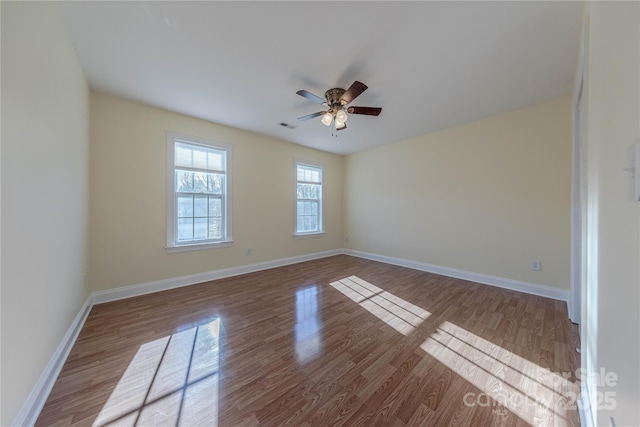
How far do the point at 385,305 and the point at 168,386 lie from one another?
86.9 inches

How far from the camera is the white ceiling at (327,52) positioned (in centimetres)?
166

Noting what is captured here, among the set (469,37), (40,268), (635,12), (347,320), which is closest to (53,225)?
(40,268)

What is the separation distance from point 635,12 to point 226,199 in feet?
13.5

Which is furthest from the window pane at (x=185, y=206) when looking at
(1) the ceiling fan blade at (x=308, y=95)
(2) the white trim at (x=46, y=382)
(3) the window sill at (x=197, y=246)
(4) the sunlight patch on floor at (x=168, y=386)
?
(1) the ceiling fan blade at (x=308, y=95)

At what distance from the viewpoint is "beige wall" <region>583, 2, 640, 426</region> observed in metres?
0.68

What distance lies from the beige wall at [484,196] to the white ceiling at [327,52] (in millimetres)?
475

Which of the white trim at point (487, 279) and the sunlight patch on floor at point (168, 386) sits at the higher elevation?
the white trim at point (487, 279)

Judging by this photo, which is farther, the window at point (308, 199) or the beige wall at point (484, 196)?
the window at point (308, 199)

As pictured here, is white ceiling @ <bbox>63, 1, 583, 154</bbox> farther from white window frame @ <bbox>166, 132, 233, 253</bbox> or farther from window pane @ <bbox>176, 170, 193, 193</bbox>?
window pane @ <bbox>176, 170, 193, 193</bbox>

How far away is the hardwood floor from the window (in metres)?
2.39

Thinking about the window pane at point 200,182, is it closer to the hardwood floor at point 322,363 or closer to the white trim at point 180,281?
the white trim at point 180,281

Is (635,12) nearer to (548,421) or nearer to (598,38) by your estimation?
(598,38)

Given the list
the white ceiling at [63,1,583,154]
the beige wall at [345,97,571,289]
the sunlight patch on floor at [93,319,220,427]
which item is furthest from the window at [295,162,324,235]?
the sunlight patch on floor at [93,319,220,427]

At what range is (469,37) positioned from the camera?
1.88m
